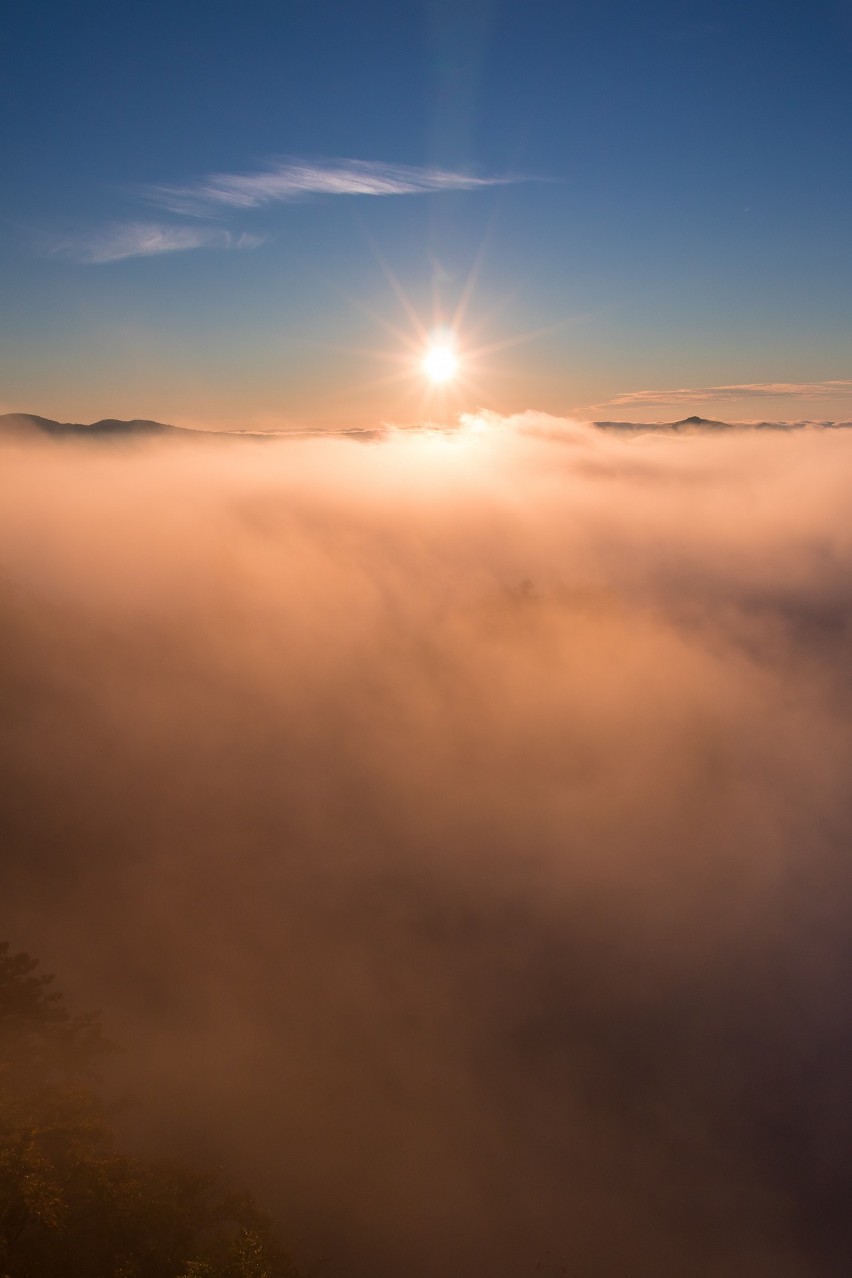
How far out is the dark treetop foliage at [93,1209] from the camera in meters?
19.0

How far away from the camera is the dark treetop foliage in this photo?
19.0 metres

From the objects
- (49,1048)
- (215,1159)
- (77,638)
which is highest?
(77,638)

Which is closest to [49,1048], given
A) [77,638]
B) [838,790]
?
[77,638]

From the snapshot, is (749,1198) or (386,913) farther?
(386,913)

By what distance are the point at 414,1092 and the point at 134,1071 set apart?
26.8m

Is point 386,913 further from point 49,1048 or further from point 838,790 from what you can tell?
point 838,790

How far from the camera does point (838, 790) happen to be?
451ft

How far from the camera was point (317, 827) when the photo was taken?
108875 mm

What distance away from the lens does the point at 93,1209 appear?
2048 centimetres

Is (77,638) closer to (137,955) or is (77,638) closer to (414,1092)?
(137,955)

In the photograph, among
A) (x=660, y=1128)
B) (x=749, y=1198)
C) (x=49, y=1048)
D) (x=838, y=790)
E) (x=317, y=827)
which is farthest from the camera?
(x=838, y=790)

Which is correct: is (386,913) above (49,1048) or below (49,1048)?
below

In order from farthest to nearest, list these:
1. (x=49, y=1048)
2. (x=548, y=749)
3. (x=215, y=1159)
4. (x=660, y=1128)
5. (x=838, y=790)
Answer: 1. (x=548, y=749)
2. (x=838, y=790)
3. (x=660, y=1128)
4. (x=215, y=1159)
5. (x=49, y=1048)

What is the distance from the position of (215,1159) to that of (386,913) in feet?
137
